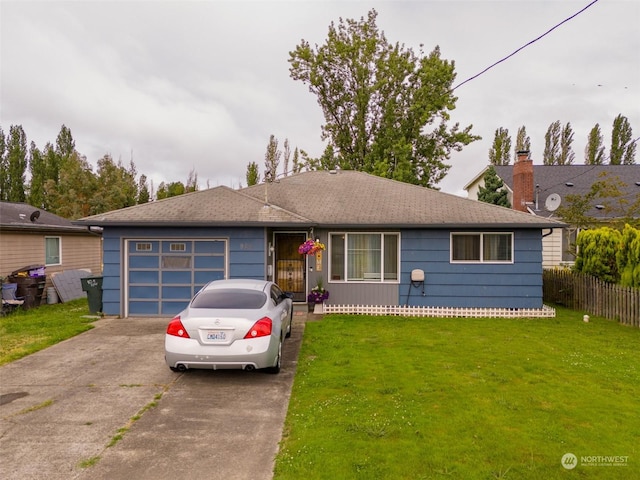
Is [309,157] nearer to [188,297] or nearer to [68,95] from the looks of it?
[68,95]

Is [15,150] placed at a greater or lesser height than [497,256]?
greater

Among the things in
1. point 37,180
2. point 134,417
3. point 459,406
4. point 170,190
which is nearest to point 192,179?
point 170,190

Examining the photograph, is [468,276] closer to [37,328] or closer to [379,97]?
[37,328]

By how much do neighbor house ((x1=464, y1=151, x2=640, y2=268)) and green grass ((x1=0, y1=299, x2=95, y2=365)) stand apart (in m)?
18.7

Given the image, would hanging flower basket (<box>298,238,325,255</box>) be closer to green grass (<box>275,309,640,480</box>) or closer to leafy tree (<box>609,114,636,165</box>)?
green grass (<box>275,309,640,480</box>)

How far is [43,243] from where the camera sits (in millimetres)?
15125

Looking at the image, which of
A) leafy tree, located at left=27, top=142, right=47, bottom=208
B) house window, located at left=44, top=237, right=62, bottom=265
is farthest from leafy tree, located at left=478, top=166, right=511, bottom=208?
leafy tree, located at left=27, top=142, right=47, bottom=208

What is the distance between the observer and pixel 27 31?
12.9 m

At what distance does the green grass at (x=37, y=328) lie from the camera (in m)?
7.78

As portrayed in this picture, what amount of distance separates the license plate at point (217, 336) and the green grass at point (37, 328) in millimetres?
4405

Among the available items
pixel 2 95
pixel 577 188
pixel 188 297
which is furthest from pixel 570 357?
pixel 2 95

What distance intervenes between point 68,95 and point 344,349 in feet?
68.3

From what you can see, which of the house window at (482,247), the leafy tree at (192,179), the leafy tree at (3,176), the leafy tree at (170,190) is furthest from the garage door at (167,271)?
the leafy tree at (192,179)

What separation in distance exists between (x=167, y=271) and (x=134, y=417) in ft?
22.7
